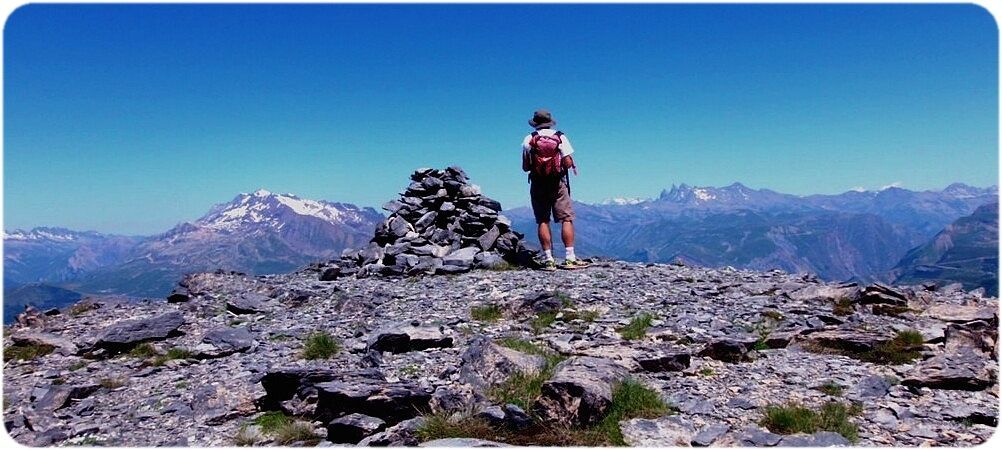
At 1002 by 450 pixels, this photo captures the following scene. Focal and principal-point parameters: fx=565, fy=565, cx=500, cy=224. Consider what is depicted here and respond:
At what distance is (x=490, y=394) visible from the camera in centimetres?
769

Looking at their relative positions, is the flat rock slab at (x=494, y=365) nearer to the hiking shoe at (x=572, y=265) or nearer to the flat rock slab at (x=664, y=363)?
the flat rock slab at (x=664, y=363)

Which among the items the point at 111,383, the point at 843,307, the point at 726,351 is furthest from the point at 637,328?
the point at 111,383

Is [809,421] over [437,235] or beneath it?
beneath

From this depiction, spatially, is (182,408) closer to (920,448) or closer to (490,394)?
(490,394)

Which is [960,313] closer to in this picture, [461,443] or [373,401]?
[461,443]

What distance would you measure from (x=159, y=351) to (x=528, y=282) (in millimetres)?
9258

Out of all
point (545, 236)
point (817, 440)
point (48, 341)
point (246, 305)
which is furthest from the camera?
point (545, 236)

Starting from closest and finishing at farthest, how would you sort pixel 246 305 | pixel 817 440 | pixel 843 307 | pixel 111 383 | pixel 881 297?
pixel 817 440 → pixel 111 383 → pixel 843 307 → pixel 881 297 → pixel 246 305

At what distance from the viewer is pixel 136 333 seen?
12.3m

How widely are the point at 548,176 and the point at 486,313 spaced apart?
22.7ft

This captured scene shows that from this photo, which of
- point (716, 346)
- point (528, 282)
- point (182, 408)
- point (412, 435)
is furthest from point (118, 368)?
point (716, 346)

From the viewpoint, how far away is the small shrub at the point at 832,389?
7.98 metres

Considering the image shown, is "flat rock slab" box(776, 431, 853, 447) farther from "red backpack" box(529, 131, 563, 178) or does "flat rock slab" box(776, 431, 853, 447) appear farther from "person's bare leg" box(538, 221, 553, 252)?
"person's bare leg" box(538, 221, 553, 252)

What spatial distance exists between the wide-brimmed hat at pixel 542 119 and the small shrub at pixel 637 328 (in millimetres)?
8278
